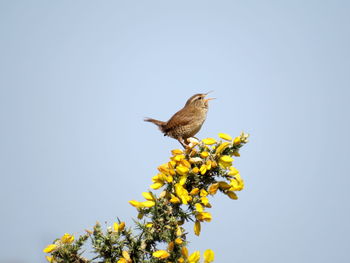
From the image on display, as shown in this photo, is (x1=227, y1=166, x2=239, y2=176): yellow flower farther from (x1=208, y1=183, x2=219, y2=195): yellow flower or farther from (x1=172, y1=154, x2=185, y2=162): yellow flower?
(x1=172, y1=154, x2=185, y2=162): yellow flower

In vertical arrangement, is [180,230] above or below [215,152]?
below

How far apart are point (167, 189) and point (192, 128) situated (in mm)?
3752

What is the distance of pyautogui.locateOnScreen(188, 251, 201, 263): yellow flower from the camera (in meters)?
2.83

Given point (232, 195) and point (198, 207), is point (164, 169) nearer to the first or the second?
point (198, 207)

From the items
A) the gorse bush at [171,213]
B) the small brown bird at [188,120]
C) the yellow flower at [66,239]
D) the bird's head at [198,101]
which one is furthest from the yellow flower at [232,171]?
the bird's head at [198,101]

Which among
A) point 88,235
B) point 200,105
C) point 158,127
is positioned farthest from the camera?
point 158,127

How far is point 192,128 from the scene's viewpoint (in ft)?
22.7

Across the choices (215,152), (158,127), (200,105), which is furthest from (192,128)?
(215,152)

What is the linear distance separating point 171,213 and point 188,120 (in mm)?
4029

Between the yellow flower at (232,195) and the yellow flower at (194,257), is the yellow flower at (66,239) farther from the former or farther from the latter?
the yellow flower at (232,195)

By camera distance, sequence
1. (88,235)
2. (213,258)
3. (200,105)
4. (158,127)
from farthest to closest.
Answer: (158,127) → (200,105) → (88,235) → (213,258)

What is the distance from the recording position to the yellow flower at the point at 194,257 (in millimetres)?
2828

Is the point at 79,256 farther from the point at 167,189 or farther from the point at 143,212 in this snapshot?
the point at 167,189

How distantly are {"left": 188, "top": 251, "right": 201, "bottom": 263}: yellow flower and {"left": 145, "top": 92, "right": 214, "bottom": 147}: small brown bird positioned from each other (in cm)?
403
